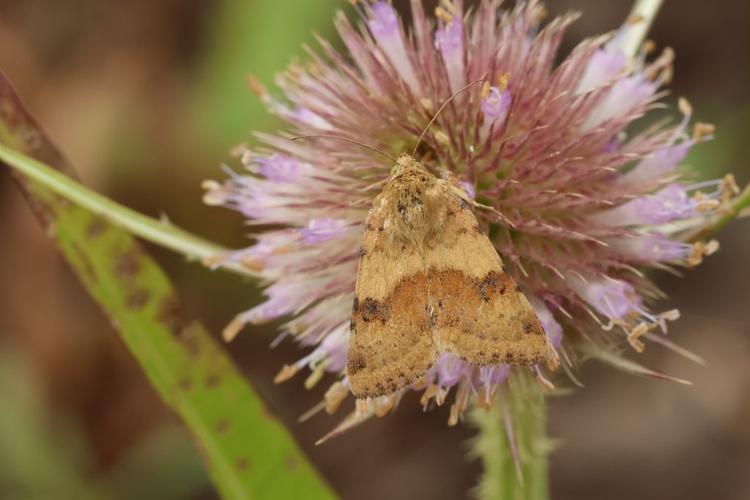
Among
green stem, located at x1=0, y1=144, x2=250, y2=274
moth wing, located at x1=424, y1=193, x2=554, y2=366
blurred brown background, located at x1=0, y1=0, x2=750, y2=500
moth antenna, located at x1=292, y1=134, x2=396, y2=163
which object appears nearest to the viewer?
moth wing, located at x1=424, y1=193, x2=554, y2=366

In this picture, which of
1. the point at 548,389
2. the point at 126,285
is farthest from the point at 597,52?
the point at 126,285

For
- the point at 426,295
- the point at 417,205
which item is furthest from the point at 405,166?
the point at 426,295

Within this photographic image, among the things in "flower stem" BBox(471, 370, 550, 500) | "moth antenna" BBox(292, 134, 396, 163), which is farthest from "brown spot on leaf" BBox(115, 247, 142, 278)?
"flower stem" BBox(471, 370, 550, 500)

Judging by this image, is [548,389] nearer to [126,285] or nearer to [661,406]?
[126,285]

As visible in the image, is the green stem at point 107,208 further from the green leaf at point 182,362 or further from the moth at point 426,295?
the moth at point 426,295

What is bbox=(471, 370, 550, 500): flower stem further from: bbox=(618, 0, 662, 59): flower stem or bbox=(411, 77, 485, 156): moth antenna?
bbox=(618, 0, 662, 59): flower stem
